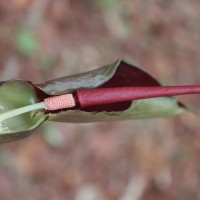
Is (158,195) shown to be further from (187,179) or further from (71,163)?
(71,163)

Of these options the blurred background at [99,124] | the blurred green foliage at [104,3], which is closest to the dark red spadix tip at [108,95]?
the blurred background at [99,124]

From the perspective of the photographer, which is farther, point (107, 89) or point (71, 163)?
point (71, 163)

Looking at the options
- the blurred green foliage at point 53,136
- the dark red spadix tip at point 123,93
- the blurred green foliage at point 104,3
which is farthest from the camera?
the blurred green foliage at point 104,3

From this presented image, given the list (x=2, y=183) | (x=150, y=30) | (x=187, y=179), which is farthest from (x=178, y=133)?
(x=2, y=183)

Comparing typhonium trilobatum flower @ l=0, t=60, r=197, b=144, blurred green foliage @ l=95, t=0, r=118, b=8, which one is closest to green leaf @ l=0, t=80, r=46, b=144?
typhonium trilobatum flower @ l=0, t=60, r=197, b=144

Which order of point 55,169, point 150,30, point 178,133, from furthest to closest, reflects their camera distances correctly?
point 150,30 → point 178,133 → point 55,169

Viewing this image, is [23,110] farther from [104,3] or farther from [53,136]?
[104,3]

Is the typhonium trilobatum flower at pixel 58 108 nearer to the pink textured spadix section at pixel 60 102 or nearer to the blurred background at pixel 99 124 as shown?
Result: the pink textured spadix section at pixel 60 102
